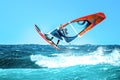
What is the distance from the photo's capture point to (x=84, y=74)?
29891 millimetres

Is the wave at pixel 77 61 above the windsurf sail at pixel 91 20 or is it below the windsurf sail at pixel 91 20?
below

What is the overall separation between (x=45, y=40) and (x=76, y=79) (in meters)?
4.46

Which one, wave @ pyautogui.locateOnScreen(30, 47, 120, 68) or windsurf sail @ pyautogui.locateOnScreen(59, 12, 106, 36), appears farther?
wave @ pyautogui.locateOnScreen(30, 47, 120, 68)

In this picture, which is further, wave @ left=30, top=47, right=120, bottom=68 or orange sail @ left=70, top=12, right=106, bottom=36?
wave @ left=30, top=47, right=120, bottom=68

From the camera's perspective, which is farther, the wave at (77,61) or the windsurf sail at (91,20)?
the wave at (77,61)

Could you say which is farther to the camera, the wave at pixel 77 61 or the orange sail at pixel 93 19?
the wave at pixel 77 61

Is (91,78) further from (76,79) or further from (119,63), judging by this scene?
(119,63)

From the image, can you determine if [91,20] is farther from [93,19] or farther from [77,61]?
[77,61]

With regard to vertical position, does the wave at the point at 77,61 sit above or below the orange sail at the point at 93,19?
below

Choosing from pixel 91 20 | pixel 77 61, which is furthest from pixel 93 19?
pixel 77 61

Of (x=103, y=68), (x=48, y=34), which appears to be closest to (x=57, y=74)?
(x=103, y=68)

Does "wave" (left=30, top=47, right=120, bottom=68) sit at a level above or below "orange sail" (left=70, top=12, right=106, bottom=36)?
below

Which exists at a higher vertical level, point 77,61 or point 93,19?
point 93,19

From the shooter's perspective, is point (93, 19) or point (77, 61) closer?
point (93, 19)
